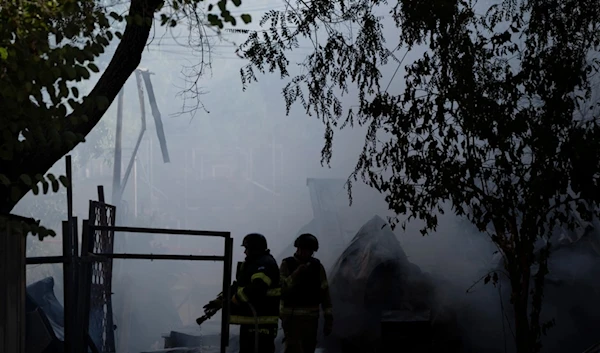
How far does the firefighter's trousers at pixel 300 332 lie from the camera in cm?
884

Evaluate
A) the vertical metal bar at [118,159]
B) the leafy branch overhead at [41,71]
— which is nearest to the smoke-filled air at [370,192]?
the leafy branch overhead at [41,71]

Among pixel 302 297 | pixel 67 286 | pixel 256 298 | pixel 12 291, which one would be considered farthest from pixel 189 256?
pixel 12 291

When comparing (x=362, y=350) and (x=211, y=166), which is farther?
(x=211, y=166)

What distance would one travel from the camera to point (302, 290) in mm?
8789

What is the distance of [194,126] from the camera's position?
35.2m

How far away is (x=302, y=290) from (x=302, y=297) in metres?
0.07

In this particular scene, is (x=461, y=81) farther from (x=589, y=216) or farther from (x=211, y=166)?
(x=211, y=166)

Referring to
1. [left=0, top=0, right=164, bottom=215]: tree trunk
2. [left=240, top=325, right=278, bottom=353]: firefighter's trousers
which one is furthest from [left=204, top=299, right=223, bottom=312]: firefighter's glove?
[left=0, top=0, right=164, bottom=215]: tree trunk

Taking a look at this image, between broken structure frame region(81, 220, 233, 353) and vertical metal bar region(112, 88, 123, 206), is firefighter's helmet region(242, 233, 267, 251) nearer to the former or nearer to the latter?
broken structure frame region(81, 220, 233, 353)

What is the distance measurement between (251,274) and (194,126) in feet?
91.0

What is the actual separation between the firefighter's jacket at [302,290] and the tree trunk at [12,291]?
356 cm

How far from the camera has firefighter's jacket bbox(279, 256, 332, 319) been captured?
28.7 ft

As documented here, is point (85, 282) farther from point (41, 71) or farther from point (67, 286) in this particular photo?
point (41, 71)

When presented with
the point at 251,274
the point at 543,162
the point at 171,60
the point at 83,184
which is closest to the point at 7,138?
the point at 251,274
